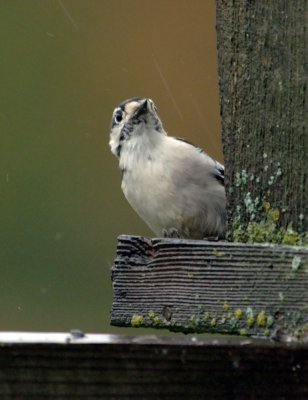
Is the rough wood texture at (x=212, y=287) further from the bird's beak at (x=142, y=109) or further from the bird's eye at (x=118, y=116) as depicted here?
the bird's eye at (x=118, y=116)

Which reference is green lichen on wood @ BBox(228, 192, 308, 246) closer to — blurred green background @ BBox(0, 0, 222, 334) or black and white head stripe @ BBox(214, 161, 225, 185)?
black and white head stripe @ BBox(214, 161, 225, 185)

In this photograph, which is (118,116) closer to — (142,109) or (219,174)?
(142,109)

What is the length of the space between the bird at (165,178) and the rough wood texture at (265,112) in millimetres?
1257

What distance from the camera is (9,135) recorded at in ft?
26.3

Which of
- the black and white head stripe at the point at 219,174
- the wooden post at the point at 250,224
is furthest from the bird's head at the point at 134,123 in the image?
the wooden post at the point at 250,224

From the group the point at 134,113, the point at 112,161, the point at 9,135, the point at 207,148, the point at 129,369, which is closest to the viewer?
the point at 129,369

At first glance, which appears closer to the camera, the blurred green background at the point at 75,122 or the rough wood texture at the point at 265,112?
the rough wood texture at the point at 265,112

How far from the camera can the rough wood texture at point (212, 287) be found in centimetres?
262

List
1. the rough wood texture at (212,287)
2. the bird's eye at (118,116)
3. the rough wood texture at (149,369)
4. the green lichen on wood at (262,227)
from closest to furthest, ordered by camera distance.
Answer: the rough wood texture at (149,369) → the rough wood texture at (212,287) → the green lichen on wood at (262,227) → the bird's eye at (118,116)

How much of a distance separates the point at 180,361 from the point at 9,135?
576 cm

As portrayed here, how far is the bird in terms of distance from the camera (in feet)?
14.9

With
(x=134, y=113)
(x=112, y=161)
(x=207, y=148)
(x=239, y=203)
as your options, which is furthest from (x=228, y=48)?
(x=112, y=161)

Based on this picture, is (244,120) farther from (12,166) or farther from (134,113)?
(12,166)

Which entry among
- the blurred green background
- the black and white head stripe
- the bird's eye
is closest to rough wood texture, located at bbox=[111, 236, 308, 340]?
the black and white head stripe
